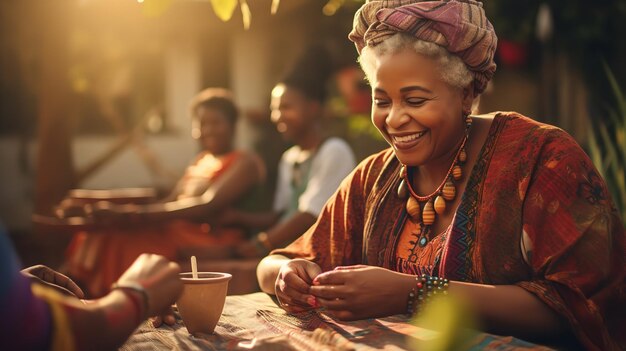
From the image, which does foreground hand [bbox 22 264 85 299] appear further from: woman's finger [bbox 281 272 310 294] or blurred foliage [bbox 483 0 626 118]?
blurred foliage [bbox 483 0 626 118]

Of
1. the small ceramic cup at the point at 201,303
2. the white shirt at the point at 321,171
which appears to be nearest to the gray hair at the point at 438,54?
the small ceramic cup at the point at 201,303

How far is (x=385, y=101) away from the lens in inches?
105

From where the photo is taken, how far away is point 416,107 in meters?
2.60

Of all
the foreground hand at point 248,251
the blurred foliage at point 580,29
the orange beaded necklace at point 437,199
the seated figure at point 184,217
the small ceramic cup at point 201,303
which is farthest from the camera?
the blurred foliage at point 580,29

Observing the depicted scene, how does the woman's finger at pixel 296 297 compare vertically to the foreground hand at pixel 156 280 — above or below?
below

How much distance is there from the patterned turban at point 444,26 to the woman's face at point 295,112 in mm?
2825

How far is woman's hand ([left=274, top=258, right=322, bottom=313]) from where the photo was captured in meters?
2.49

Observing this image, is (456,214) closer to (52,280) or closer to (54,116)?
(52,280)

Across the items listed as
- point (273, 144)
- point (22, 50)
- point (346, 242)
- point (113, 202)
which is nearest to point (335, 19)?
point (273, 144)

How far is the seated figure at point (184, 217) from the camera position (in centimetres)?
559

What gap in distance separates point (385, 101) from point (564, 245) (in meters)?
0.80

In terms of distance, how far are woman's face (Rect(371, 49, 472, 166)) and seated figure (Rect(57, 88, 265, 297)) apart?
2854 mm

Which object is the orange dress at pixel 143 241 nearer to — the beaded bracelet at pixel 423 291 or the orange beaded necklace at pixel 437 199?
the orange beaded necklace at pixel 437 199

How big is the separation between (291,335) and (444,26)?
Result: 113 cm
